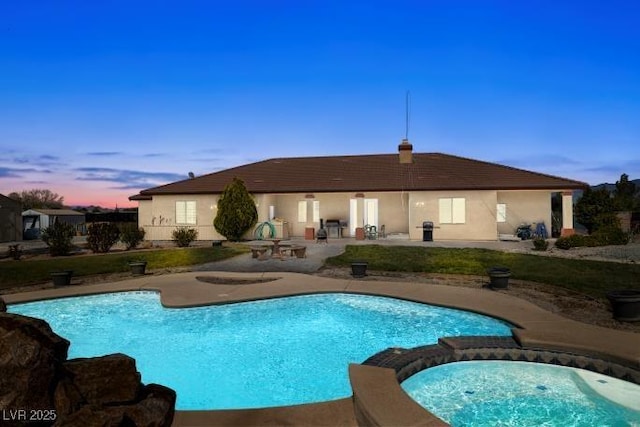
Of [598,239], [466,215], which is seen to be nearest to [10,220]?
[466,215]

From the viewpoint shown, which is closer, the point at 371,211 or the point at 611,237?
the point at 611,237


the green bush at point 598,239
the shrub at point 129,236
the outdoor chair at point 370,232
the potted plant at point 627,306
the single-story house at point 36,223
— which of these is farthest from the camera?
the single-story house at point 36,223

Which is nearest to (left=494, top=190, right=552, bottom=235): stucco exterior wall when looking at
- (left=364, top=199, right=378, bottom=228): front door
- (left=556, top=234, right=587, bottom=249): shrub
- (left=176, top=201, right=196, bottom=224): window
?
(left=556, top=234, right=587, bottom=249): shrub

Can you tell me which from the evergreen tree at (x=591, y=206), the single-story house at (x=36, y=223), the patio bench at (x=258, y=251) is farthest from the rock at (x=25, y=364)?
the single-story house at (x=36, y=223)

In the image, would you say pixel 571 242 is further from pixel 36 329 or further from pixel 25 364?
pixel 25 364

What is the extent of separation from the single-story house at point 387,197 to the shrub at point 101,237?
18.8ft

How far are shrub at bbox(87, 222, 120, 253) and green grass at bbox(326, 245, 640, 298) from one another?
11.6 m

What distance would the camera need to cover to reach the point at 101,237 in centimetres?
2045

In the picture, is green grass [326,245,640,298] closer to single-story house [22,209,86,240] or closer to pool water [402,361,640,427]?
pool water [402,361,640,427]

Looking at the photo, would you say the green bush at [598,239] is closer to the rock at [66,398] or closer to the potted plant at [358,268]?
the potted plant at [358,268]

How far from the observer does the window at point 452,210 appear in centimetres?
2352

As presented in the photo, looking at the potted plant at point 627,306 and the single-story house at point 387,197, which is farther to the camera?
the single-story house at point 387,197

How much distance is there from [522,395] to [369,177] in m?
21.6

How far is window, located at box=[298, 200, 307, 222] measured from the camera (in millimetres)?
26859
